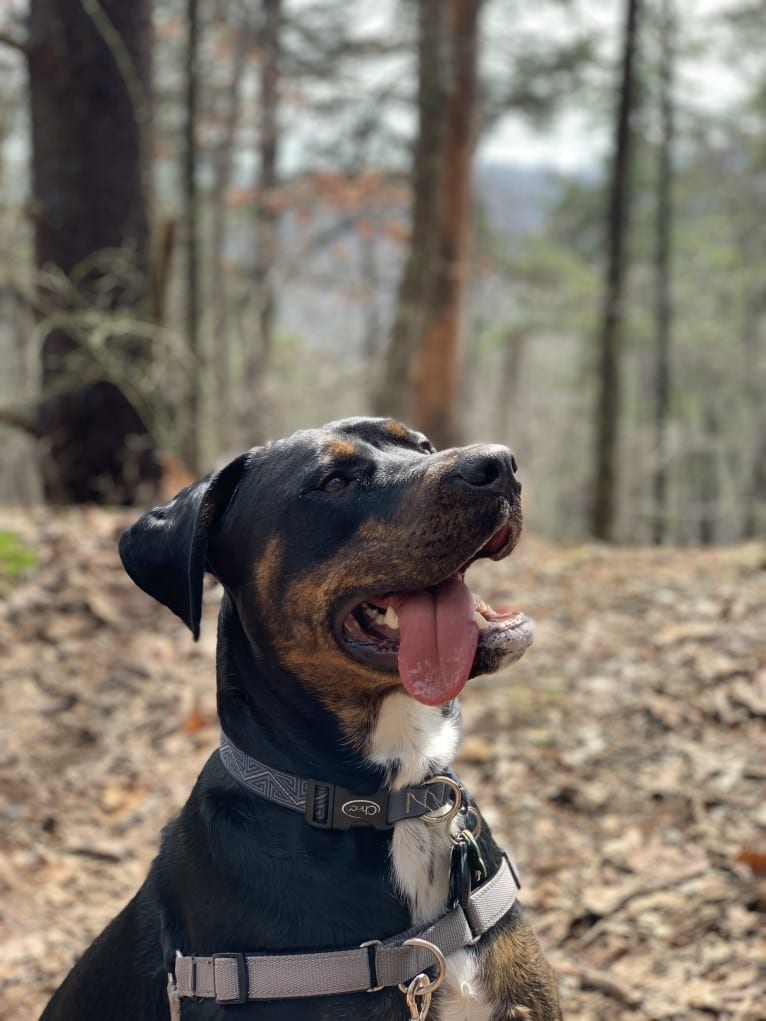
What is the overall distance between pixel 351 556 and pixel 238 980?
43.4 inches

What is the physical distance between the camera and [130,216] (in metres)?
9.63

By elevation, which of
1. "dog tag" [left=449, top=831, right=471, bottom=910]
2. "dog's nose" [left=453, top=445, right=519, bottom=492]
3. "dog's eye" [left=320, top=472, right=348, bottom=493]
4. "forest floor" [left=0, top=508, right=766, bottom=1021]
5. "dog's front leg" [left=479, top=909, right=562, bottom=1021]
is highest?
"dog's nose" [left=453, top=445, right=519, bottom=492]

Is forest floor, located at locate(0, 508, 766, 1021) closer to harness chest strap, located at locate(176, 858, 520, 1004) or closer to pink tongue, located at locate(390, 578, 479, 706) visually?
harness chest strap, located at locate(176, 858, 520, 1004)

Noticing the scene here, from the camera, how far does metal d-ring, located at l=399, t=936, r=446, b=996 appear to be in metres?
2.55

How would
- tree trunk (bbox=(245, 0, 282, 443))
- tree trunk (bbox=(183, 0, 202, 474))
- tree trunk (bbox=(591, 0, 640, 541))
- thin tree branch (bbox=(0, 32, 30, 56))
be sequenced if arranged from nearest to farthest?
thin tree branch (bbox=(0, 32, 30, 56)) → tree trunk (bbox=(183, 0, 202, 474)) → tree trunk (bbox=(591, 0, 640, 541)) → tree trunk (bbox=(245, 0, 282, 443))

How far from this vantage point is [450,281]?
13016 millimetres

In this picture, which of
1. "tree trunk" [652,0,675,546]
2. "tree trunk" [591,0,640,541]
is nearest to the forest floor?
"tree trunk" [591,0,640,541]

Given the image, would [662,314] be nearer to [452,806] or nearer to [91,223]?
[91,223]

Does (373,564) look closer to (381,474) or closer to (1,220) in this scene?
(381,474)

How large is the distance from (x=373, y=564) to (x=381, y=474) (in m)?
0.34

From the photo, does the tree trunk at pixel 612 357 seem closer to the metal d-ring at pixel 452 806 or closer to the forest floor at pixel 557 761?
the forest floor at pixel 557 761

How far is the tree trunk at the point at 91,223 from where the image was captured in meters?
9.28

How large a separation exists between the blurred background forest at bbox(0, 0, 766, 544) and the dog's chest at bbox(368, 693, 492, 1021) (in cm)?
602

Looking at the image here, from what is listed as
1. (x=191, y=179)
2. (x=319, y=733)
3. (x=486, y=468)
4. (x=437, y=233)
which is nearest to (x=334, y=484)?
(x=486, y=468)
